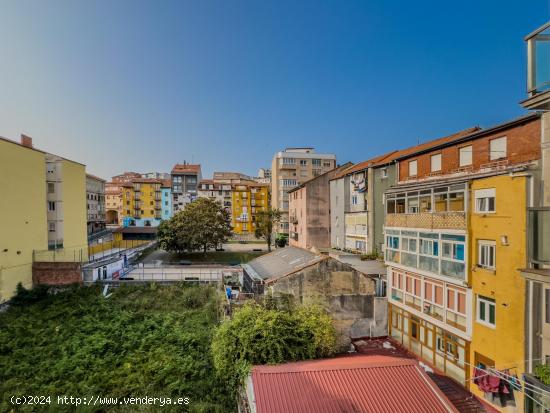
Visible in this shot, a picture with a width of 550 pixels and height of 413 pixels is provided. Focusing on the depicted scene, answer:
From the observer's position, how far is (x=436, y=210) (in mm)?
12914

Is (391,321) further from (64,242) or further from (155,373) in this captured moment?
(64,242)

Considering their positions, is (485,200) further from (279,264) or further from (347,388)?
(279,264)

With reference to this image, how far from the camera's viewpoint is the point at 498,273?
971 cm

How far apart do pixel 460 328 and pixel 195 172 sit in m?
66.3

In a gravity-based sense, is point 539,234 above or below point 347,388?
above

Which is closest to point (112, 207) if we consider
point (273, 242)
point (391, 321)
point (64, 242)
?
point (273, 242)

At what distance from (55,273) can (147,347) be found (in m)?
14.8

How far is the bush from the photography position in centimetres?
1063

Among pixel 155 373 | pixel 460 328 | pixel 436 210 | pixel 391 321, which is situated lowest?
pixel 155 373

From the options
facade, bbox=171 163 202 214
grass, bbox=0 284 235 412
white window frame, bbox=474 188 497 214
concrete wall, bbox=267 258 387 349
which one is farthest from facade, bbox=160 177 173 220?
white window frame, bbox=474 188 497 214

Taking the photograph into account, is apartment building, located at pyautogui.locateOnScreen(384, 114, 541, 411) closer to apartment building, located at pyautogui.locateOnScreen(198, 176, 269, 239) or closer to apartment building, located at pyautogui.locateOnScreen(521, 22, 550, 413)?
apartment building, located at pyautogui.locateOnScreen(521, 22, 550, 413)

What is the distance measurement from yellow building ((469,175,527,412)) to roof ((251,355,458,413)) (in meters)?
2.55

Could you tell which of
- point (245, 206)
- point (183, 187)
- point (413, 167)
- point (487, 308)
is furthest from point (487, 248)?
point (183, 187)

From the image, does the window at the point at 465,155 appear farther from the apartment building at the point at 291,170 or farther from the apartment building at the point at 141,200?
the apartment building at the point at 141,200
